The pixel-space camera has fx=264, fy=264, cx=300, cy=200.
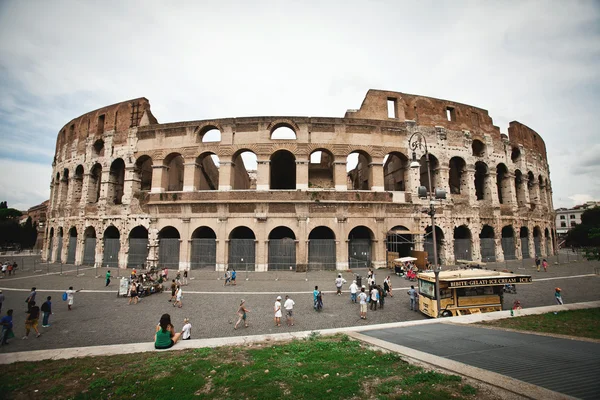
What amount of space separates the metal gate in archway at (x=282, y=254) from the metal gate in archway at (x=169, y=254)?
7.83 meters

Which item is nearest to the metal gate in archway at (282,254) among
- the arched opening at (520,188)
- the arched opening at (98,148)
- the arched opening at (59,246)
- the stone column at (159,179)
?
the stone column at (159,179)

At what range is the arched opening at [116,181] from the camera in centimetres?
2466

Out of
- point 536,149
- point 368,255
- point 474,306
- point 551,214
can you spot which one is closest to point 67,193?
point 368,255

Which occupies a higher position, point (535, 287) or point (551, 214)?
point (551, 214)

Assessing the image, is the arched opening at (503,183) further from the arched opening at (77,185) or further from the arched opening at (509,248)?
the arched opening at (77,185)

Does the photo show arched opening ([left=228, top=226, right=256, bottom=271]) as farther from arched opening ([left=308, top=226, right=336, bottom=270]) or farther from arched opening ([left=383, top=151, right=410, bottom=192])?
arched opening ([left=383, top=151, right=410, bottom=192])

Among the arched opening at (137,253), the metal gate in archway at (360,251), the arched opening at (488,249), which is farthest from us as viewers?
the arched opening at (488,249)

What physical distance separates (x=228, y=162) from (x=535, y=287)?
22.2 metres

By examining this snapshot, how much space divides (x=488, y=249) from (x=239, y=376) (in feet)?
87.1

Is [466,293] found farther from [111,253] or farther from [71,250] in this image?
[71,250]

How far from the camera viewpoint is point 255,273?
65.0ft

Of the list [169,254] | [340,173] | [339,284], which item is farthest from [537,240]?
[169,254]

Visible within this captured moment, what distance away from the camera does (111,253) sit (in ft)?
76.9

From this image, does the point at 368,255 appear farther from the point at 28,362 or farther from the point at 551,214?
the point at 551,214
